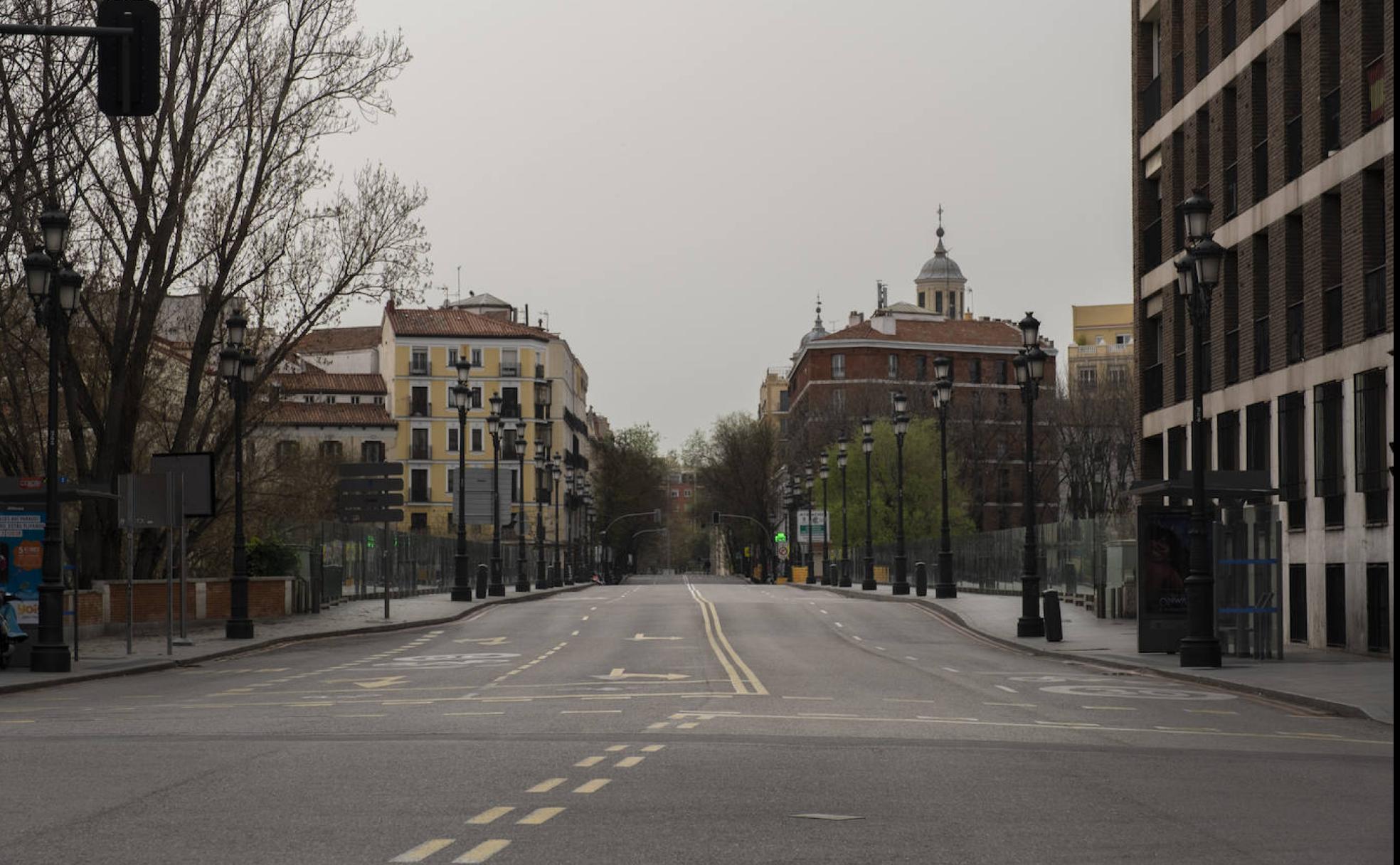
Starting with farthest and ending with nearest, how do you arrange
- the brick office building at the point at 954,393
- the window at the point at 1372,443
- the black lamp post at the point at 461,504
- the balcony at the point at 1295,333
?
the brick office building at the point at 954,393 < the black lamp post at the point at 461,504 < the balcony at the point at 1295,333 < the window at the point at 1372,443

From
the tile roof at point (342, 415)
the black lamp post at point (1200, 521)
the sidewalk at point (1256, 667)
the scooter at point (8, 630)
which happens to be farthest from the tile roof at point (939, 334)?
the scooter at point (8, 630)

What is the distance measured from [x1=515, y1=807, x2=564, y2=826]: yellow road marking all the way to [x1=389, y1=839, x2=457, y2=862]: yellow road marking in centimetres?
71

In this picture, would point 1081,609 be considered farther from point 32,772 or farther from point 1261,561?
point 32,772

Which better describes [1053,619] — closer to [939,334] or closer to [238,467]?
[238,467]

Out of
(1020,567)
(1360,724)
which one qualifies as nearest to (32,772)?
(1360,724)

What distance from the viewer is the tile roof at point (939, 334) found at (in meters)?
154

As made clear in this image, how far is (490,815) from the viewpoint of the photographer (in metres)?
10.6

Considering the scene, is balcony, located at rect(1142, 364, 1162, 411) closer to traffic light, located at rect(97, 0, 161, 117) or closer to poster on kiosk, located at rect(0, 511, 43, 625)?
poster on kiosk, located at rect(0, 511, 43, 625)

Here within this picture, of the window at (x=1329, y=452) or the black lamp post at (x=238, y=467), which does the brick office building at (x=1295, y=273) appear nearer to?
the window at (x=1329, y=452)

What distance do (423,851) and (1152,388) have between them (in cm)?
3822

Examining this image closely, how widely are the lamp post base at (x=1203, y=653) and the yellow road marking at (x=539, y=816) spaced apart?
57.9ft

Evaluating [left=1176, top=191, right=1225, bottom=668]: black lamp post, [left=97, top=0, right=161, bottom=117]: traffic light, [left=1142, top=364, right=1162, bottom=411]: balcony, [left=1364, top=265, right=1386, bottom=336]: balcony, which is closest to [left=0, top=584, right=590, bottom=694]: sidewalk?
[left=97, top=0, right=161, bottom=117]: traffic light

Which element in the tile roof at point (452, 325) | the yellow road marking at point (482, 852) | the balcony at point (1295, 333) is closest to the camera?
the yellow road marking at point (482, 852)

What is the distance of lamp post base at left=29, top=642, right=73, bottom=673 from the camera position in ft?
85.3
